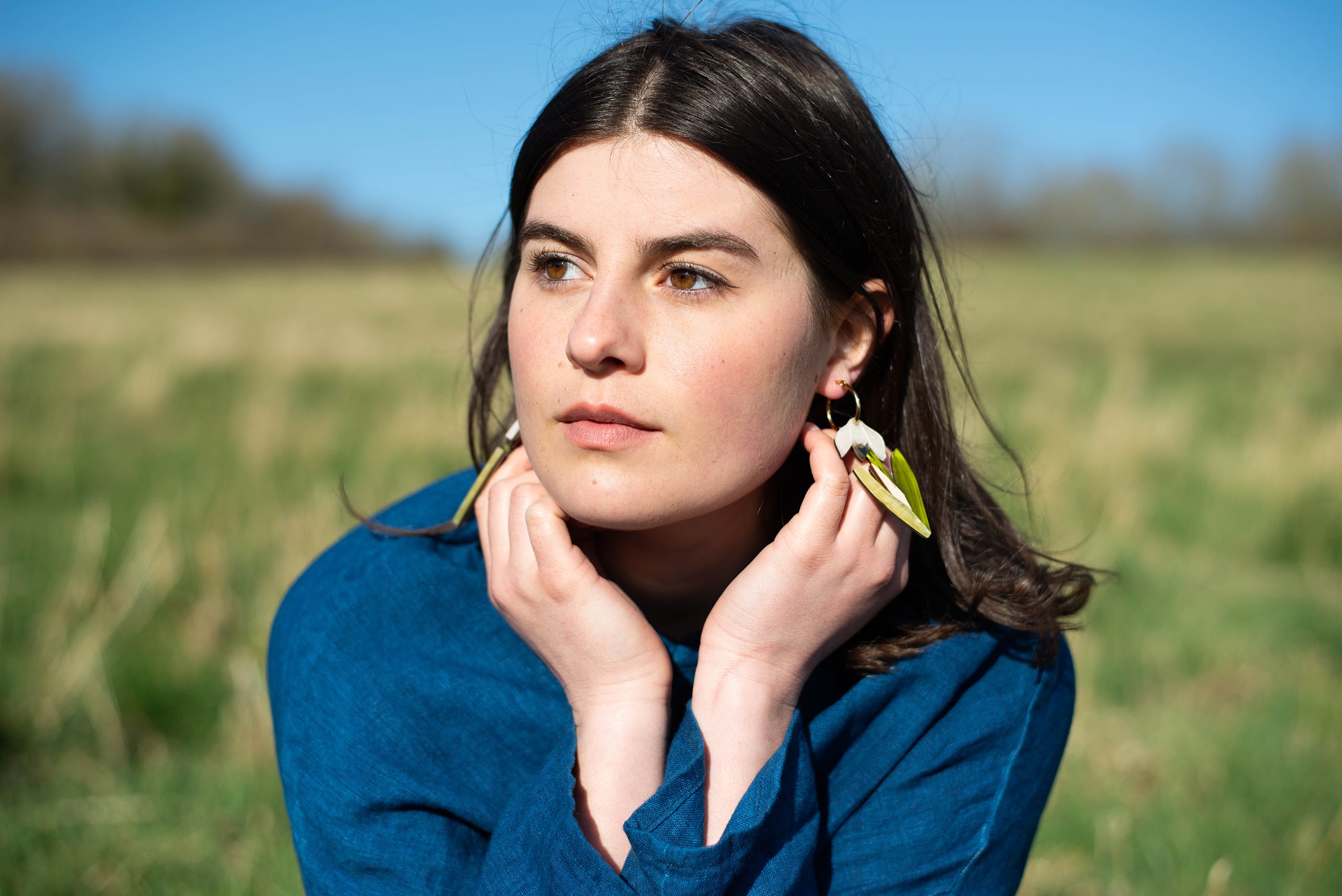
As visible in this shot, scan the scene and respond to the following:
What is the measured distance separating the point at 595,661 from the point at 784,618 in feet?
1.18

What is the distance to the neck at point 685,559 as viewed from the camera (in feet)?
6.99

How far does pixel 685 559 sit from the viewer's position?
2162mm

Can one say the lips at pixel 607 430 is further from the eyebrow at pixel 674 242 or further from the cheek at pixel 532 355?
the eyebrow at pixel 674 242

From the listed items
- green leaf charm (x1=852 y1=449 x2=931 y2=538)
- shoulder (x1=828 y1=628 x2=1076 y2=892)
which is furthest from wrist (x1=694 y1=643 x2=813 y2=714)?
green leaf charm (x1=852 y1=449 x2=931 y2=538)

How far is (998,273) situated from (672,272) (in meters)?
38.2

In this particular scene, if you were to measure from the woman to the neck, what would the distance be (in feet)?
0.03

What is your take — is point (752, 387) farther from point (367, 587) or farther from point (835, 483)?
A: point (367, 587)

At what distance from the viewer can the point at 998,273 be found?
37.1 meters

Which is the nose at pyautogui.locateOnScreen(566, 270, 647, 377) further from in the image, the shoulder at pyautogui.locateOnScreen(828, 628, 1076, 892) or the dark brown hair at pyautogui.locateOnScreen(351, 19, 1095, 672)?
the shoulder at pyautogui.locateOnScreen(828, 628, 1076, 892)

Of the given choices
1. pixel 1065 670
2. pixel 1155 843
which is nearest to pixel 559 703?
pixel 1065 670

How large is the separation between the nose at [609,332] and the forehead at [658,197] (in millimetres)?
110

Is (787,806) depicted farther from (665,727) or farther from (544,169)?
(544,169)

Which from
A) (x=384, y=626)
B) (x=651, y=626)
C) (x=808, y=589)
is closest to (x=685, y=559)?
(x=651, y=626)

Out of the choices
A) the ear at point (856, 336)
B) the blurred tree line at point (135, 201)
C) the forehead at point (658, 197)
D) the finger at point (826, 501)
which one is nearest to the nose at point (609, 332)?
the forehead at point (658, 197)
